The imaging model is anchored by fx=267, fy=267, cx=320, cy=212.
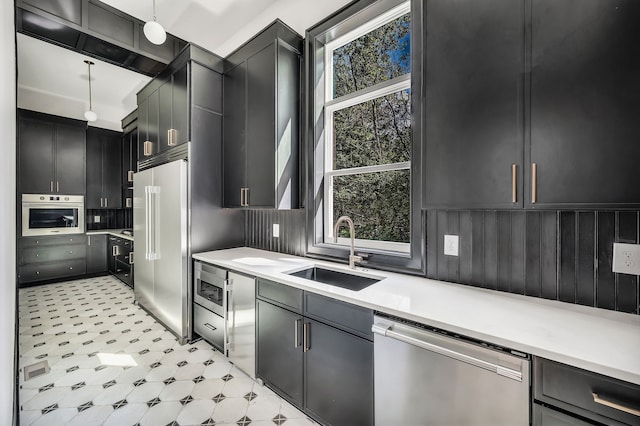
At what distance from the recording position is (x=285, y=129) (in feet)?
7.68

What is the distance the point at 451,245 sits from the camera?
1.64 metres

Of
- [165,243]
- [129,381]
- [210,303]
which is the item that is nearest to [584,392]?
[210,303]

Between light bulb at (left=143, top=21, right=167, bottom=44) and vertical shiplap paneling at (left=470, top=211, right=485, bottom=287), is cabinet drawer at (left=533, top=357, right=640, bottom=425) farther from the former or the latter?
light bulb at (left=143, top=21, right=167, bottom=44)

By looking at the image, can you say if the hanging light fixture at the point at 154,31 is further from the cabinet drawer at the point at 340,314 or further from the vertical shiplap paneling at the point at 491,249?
the vertical shiplap paneling at the point at 491,249

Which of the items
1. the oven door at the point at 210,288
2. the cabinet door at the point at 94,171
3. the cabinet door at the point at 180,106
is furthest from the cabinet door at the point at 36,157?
the oven door at the point at 210,288

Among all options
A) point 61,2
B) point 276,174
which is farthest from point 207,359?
point 61,2

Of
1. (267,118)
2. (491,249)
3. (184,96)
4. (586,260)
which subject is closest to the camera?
(586,260)

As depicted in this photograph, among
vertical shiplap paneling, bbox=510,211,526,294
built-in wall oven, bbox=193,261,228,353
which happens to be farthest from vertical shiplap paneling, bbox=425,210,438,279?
built-in wall oven, bbox=193,261,228,353

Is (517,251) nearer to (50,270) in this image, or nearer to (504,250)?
(504,250)

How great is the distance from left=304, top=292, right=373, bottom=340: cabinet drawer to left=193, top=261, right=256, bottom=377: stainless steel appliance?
0.57m

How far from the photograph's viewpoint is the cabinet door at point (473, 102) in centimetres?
121

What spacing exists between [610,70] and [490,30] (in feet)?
1.66

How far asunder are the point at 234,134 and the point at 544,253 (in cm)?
261

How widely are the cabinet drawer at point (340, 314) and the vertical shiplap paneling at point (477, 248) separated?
2.29 feet
